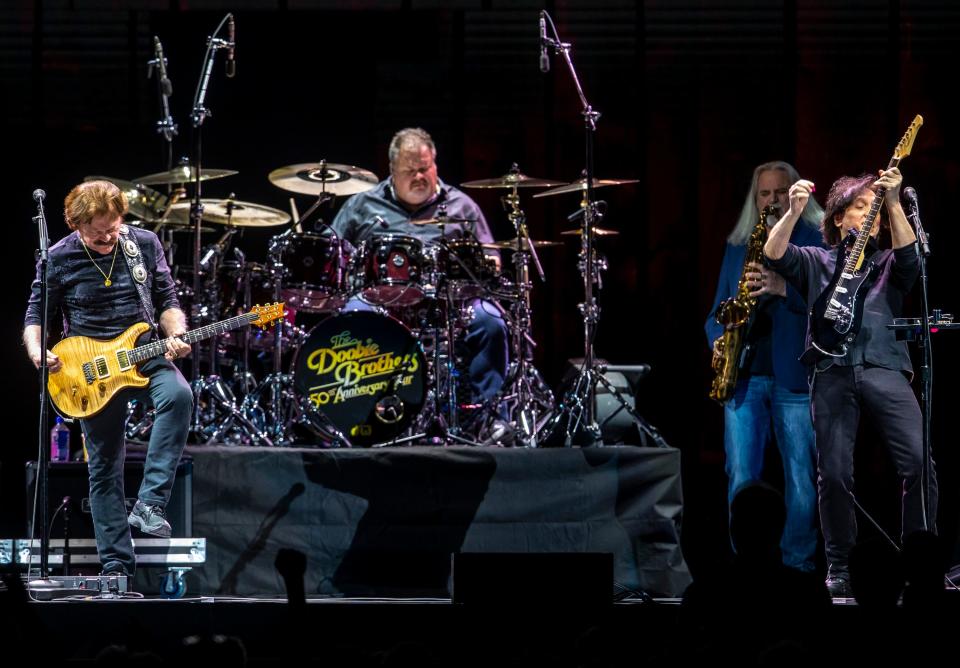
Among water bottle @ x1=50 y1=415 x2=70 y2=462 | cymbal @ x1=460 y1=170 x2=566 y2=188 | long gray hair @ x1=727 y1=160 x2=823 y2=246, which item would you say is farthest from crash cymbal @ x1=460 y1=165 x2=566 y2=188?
water bottle @ x1=50 y1=415 x2=70 y2=462

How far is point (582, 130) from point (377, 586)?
4312 millimetres

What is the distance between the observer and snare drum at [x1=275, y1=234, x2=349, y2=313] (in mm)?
8148

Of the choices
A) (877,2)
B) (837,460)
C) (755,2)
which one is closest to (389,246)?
(837,460)

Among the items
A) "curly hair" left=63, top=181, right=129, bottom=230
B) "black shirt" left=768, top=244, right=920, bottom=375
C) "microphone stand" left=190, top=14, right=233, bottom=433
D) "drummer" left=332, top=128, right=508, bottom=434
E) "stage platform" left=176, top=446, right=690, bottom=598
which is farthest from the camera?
"drummer" left=332, top=128, right=508, bottom=434

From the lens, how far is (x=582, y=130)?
9.86m

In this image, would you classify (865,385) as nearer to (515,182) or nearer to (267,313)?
(515,182)

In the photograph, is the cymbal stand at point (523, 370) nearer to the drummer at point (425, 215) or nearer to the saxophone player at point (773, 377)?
the drummer at point (425, 215)

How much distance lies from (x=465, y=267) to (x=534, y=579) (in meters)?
3.78

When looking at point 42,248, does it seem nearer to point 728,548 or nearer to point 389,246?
point 389,246

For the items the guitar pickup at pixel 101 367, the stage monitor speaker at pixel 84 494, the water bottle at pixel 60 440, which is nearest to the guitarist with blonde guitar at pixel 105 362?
the guitar pickup at pixel 101 367

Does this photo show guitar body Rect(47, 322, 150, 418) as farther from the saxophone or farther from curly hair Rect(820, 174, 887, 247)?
curly hair Rect(820, 174, 887, 247)

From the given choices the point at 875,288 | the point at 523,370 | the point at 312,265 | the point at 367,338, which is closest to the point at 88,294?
the point at 312,265

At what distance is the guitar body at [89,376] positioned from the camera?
6.41 m

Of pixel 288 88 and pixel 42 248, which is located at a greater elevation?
pixel 288 88
